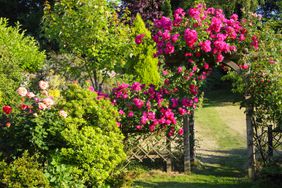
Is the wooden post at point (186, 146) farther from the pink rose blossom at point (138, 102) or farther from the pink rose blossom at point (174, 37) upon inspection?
the pink rose blossom at point (174, 37)

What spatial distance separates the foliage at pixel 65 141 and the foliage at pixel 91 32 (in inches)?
131

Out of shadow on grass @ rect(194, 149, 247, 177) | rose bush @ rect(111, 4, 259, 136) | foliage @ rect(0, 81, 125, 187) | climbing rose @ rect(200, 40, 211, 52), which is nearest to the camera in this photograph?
foliage @ rect(0, 81, 125, 187)

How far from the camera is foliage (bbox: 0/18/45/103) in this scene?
27.3 ft

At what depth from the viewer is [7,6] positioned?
27.9 meters

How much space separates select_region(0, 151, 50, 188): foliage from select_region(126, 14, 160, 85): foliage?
3.89 m

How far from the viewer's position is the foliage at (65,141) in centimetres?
548

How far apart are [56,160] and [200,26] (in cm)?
379

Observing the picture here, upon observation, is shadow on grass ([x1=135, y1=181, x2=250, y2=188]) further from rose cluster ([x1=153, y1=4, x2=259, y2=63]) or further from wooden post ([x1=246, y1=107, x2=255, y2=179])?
rose cluster ([x1=153, y1=4, x2=259, y2=63])

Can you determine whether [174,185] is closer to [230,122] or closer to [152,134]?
[152,134]

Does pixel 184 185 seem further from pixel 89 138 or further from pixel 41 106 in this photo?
pixel 41 106

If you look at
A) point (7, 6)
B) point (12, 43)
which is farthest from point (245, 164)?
point (7, 6)

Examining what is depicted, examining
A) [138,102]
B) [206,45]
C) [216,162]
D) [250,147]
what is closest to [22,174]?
[138,102]

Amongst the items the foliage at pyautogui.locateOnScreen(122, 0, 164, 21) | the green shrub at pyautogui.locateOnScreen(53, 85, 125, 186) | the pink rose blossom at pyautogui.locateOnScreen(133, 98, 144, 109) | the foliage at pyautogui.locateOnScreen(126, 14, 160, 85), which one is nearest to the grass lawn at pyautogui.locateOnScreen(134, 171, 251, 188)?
the pink rose blossom at pyautogui.locateOnScreen(133, 98, 144, 109)

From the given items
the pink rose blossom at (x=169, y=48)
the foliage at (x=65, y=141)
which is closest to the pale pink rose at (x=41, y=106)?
the foliage at (x=65, y=141)
